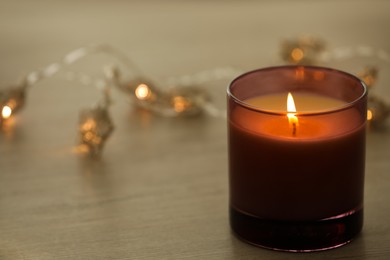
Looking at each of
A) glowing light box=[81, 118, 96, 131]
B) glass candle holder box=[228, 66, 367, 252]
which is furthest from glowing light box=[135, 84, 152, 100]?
glass candle holder box=[228, 66, 367, 252]

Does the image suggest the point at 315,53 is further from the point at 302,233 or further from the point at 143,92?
the point at 302,233

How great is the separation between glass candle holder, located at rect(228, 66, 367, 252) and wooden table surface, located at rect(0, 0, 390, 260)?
0.02m

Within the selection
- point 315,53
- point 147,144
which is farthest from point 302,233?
point 315,53

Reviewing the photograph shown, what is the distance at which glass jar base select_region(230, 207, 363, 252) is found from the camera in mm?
766

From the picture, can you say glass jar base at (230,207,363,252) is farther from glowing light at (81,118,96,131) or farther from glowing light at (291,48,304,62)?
glowing light at (291,48,304,62)

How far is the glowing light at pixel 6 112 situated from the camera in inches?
44.0

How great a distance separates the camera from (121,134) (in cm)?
110

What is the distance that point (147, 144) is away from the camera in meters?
1.06

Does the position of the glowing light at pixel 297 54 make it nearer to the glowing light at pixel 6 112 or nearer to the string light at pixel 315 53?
the string light at pixel 315 53

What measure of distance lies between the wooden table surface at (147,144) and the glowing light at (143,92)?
2 centimetres

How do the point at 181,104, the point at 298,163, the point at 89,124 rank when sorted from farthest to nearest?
the point at 181,104 → the point at 89,124 → the point at 298,163

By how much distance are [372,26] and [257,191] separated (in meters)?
0.73

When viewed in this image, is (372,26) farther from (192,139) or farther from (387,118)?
(192,139)

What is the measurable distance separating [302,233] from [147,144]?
1.13 ft
